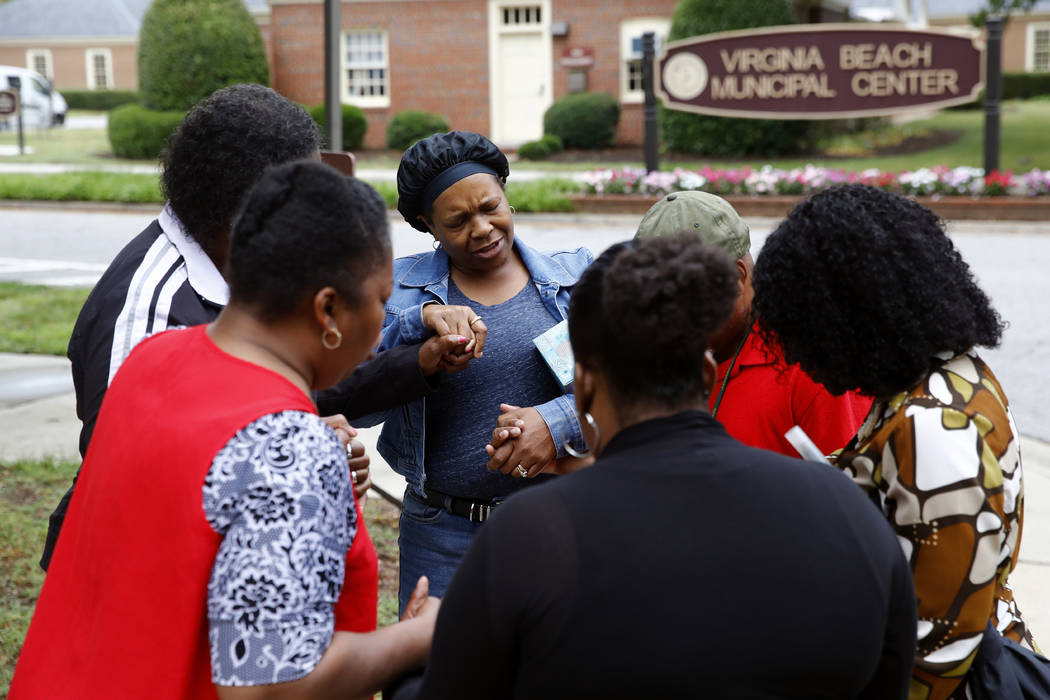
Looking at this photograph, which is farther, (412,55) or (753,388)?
(412,55)

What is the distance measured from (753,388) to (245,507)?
1544mm

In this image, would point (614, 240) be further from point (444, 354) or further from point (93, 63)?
point (93, 63)

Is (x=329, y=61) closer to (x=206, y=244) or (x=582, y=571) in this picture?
(x=206, y=244)

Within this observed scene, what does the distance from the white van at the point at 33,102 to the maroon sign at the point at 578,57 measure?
17235 mm

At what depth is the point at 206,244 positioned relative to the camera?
8.17 feet

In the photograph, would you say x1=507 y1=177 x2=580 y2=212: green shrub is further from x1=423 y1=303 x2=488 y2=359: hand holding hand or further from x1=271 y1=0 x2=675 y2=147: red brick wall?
x1=423 y1=303 x2=488 y2=359: hand holding hand

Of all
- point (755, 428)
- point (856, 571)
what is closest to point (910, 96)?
point (755, 428)

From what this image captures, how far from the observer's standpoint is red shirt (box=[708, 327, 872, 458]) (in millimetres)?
2695

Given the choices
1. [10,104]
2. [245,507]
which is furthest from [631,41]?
[245,507]

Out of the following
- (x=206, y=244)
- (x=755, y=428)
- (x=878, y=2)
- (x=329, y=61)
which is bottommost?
(x=755, y=428)

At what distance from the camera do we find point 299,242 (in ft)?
5.74

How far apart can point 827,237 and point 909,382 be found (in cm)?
31

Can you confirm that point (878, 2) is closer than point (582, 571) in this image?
No

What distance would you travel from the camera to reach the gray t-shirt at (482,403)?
3.00m
